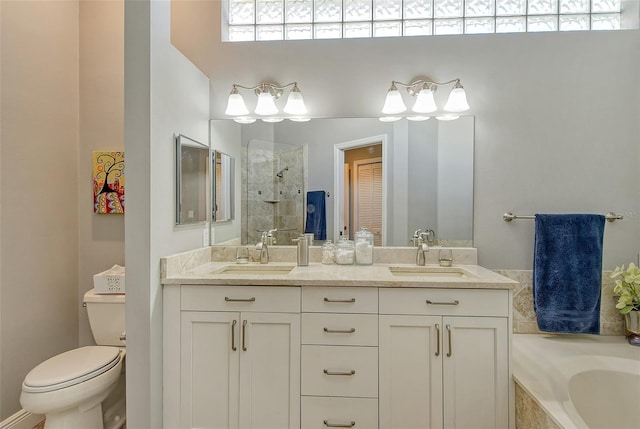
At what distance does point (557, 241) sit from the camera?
1.90 metres

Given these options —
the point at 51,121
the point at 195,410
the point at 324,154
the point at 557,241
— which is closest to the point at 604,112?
the point at 557,241

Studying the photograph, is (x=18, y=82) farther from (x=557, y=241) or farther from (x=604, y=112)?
(x=604, y=112)

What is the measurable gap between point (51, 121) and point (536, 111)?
3091 mm

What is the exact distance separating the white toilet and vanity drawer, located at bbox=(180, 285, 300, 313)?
627mm

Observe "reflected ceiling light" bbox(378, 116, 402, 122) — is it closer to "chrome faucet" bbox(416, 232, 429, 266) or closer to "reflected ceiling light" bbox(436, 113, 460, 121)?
"reflected ceiling light" bbox(436, 113, 460, 121)

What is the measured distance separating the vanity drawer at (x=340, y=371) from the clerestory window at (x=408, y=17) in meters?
2.04

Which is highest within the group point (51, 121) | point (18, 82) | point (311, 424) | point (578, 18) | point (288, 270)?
point (578, 18)

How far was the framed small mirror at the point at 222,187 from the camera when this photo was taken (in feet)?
7.27

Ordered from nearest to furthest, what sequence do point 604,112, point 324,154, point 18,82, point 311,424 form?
point 311,424 < point 18,82 < point 604,112 < point 324,154

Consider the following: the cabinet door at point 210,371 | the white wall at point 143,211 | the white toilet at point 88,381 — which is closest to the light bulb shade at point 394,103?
the white wall at point 143,211

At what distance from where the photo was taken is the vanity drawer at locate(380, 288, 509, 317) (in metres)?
1.56

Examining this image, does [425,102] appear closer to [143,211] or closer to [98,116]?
[143,211]

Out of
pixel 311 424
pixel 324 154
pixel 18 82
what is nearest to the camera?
pixel 311 424

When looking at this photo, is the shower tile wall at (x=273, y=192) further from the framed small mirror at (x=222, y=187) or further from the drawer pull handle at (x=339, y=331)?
the drawer pull handle at (x=339, y=331)
